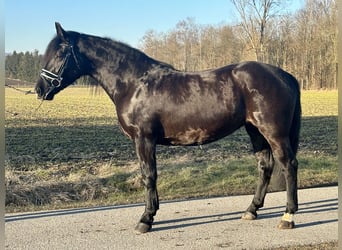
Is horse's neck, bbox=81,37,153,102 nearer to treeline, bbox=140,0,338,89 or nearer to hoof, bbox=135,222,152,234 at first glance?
hoof, bbox=135,222,152,234

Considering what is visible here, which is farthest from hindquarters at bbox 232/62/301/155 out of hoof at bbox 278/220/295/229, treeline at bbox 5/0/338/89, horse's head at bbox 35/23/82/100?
treeline at bbox 5/0/338/89

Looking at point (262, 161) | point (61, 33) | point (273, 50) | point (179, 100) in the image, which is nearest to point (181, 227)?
point (262, 161)

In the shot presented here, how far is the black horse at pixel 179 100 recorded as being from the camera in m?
5.12

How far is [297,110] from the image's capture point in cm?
543

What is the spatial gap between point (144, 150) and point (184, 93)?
2.68 ft

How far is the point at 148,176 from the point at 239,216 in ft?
4.69

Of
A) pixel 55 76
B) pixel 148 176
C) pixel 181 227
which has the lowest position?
pixel 181 227

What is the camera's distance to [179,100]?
16.8 ft

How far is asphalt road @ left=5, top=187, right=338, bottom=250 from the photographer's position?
4676 millimetres

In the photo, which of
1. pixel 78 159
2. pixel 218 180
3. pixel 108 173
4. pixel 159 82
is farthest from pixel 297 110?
pixel 78 159

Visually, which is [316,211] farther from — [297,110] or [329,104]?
[329,104]

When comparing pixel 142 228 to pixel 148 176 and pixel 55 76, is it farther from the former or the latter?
pixel 55 76

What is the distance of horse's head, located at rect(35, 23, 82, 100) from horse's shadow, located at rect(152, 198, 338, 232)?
82.4 inches

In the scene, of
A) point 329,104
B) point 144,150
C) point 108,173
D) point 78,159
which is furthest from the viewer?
point 329,104
